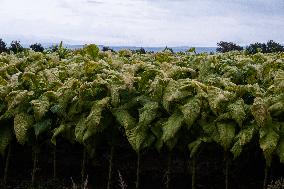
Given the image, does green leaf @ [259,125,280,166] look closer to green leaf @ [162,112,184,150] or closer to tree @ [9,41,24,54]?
green leaf @ [162,112,184,150]

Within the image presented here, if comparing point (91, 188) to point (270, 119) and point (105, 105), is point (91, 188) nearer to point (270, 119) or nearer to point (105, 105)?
point (105, 105)

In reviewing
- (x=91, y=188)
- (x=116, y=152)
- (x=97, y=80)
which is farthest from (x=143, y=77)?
(x=91, y=188)

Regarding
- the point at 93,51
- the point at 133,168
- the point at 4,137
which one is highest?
the point at 93,51

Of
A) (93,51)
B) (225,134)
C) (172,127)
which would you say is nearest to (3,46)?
(93,51)

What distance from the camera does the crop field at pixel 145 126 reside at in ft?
18.8

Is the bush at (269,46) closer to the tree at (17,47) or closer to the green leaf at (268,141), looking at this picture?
the tree at (17,47)

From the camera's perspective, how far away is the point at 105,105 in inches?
238

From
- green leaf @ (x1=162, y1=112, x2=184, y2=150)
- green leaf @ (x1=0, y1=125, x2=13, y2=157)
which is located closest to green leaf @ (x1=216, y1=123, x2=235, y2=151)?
green leaf @ (x1=162, y1=112, x2=184, y2=150)

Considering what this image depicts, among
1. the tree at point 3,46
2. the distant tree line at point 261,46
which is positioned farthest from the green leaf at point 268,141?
the tree at point 3,46

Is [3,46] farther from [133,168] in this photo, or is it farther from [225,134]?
[225,134]

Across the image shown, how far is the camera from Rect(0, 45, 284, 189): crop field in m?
5.74

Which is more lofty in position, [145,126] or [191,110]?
[191,110]

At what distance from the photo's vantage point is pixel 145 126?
5957 mm

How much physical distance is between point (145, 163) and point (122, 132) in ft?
1.78
